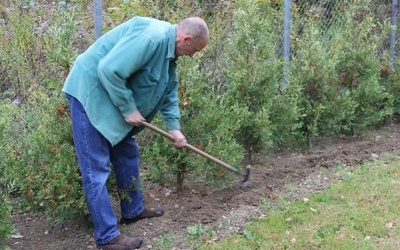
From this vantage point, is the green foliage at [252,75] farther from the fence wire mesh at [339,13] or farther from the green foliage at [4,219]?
the green foliage at [4,219]

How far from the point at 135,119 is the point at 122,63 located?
1.44ft

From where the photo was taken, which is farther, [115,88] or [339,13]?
[339,13]

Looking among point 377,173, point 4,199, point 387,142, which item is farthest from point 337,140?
point 4,199

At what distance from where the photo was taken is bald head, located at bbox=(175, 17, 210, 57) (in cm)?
372

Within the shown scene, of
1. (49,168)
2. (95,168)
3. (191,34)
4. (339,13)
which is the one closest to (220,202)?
(95,168)

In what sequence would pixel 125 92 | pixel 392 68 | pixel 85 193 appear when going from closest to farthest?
pixel 125 92
pixel 85 193
pixel 392 68

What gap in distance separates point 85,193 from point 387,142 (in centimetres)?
449

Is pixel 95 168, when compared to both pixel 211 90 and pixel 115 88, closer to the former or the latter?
pixel 115 88

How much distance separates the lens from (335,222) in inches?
176

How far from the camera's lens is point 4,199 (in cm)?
367

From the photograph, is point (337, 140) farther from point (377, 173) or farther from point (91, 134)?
point (91, 134)

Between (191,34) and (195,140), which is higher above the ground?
(191,34)

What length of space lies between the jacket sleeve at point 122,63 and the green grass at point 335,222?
4.64 ft

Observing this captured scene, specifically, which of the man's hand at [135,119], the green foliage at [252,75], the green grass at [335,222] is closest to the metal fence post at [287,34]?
the green foliage at [252,75]
